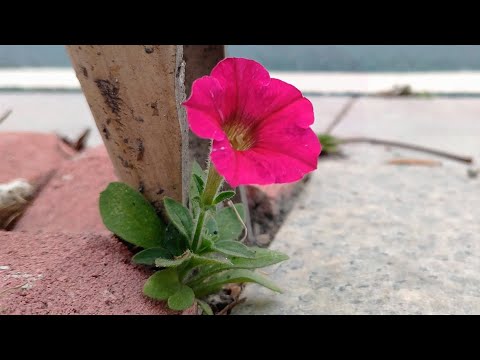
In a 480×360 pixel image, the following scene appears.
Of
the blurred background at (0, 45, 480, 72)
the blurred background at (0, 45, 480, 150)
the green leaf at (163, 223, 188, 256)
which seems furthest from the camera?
the blurred background at (0, 45, 480, 72)

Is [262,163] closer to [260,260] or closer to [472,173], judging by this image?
[260,260]

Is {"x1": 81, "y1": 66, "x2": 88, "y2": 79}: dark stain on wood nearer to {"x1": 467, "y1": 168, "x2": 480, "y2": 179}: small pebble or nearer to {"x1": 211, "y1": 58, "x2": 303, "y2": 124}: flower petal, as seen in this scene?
{"x1": 211, "y1": 58, "x2": 303, "y2": 124}: flower petal

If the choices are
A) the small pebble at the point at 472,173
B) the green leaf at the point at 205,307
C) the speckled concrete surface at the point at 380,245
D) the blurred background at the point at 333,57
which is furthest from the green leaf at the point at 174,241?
the blurred background at the point at 333,57

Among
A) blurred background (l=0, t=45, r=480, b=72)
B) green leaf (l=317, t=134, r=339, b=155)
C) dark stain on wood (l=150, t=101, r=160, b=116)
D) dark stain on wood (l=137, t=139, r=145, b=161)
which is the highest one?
dark stain on wood (l=150, t=101, r=160, b=116)

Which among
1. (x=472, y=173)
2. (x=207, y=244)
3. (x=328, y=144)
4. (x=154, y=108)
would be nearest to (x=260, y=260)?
(x=207, y=244)

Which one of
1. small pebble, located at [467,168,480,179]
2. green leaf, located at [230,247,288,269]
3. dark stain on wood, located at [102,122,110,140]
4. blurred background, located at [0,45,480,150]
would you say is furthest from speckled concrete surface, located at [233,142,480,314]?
blurred background, located at [0,45,480,150]
